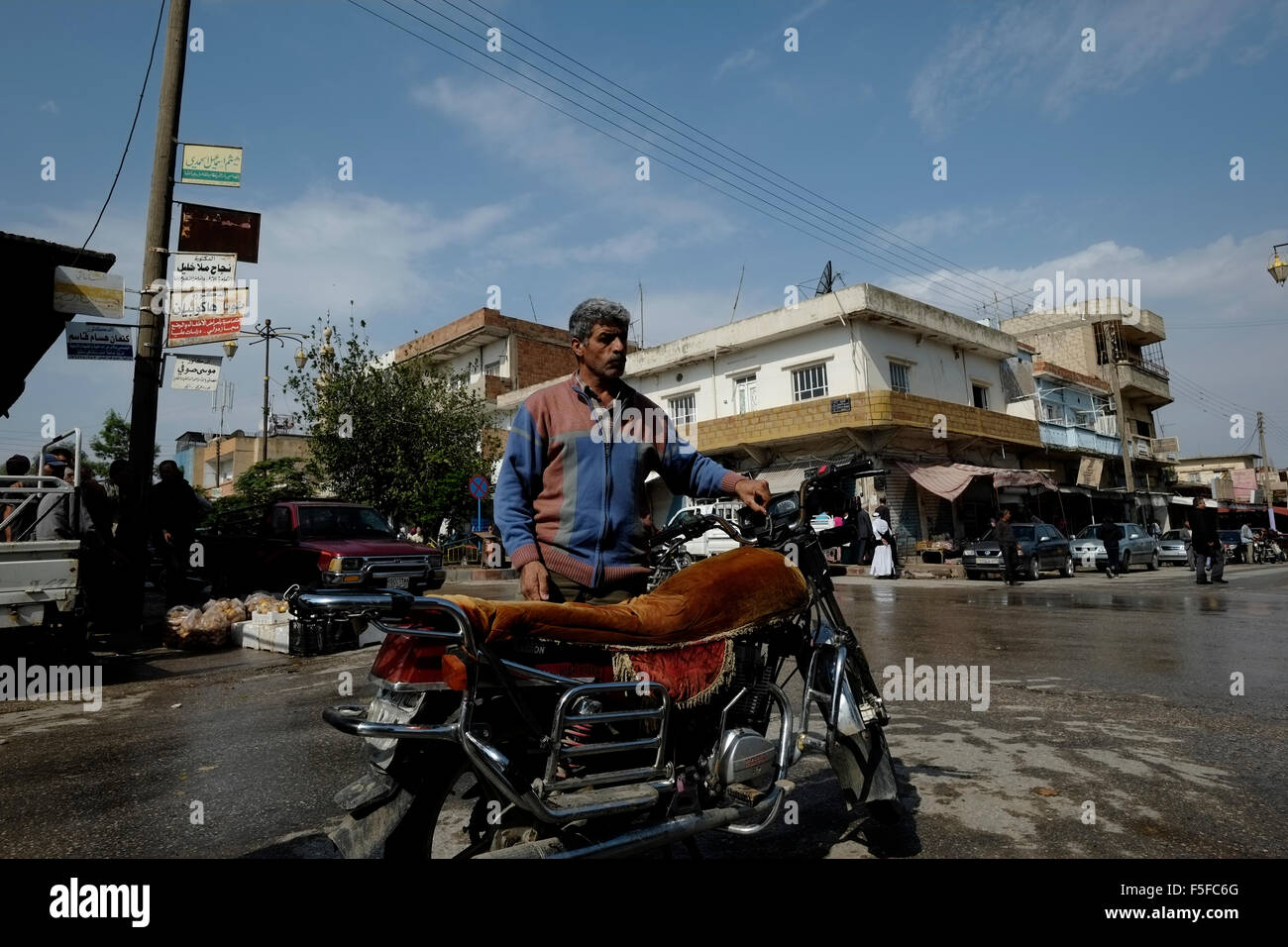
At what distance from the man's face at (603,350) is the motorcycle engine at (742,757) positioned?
146 centimetres

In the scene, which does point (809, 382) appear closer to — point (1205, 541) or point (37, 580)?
point (1205, 541)

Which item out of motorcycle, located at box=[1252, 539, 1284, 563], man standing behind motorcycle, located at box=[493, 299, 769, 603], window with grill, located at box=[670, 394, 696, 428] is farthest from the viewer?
motorcycle, located at box=[1252, 539, 1284, 563]

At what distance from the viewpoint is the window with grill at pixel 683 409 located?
30.4 m

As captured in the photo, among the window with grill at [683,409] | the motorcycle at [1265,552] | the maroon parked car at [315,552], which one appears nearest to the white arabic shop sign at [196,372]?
the maroon parked car at [315,552]

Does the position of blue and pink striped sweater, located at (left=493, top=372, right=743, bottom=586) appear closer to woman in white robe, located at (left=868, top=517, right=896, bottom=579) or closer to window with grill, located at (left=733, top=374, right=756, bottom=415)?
woman in white robe, located at (left=868, top=517, right=896, bottom=579)

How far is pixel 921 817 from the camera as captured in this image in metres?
3.08

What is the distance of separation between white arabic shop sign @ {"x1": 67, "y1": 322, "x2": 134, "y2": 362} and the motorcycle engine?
9951 mm

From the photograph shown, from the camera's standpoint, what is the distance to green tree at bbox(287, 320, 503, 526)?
21016 mm
